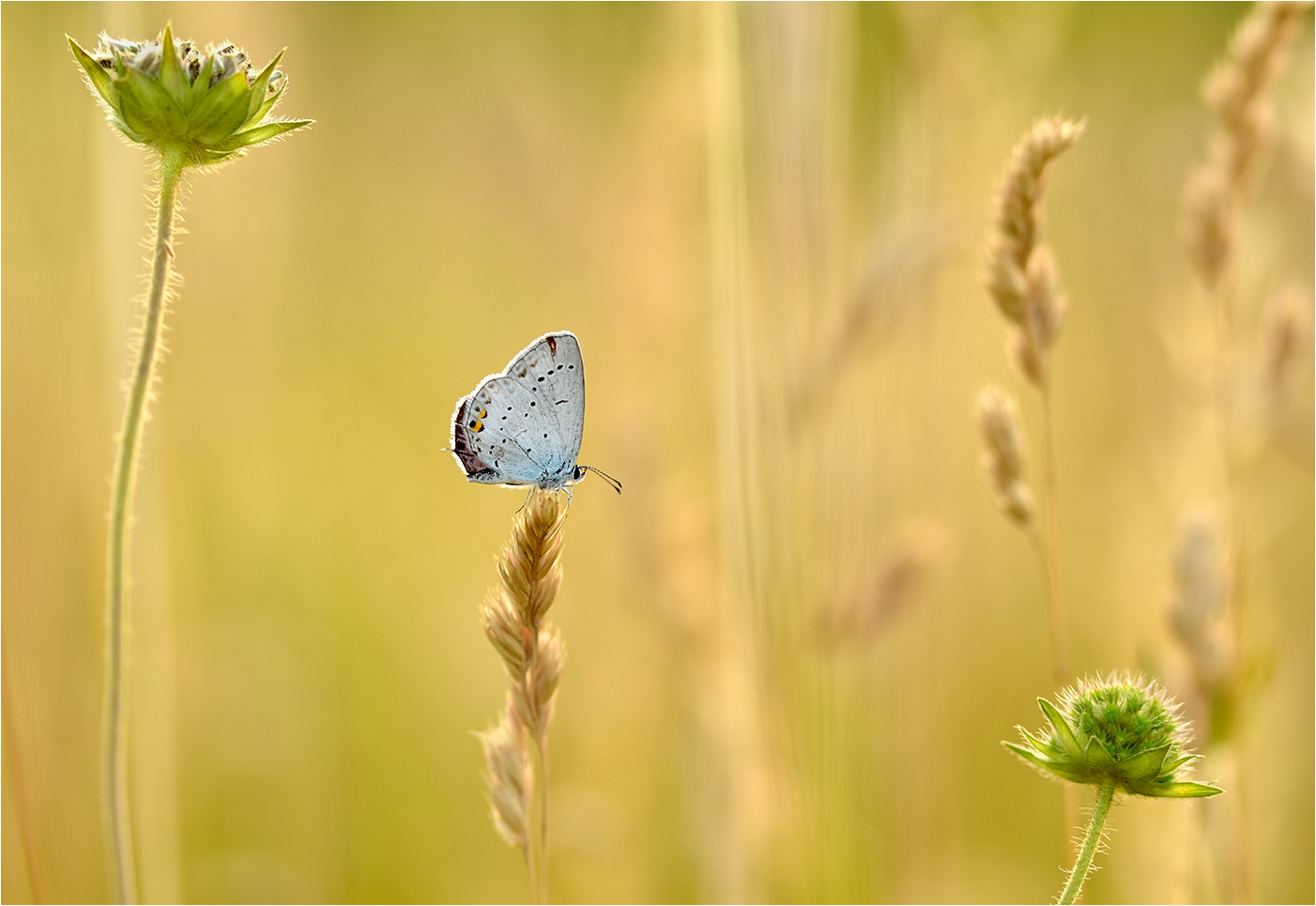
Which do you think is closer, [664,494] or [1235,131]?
[1235,131]

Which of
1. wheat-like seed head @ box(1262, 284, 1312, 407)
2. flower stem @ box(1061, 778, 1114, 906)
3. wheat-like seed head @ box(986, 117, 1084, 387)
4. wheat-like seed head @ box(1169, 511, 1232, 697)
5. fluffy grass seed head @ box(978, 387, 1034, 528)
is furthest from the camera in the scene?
wheat-like seed head @ box(1262, 284, 1312, 407)

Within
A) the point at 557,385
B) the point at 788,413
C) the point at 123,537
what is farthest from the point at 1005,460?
the point at 123,537

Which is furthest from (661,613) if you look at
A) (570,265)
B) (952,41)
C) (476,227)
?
(476,227)

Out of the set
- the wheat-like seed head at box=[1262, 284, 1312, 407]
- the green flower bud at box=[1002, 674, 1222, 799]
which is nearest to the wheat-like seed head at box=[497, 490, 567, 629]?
the green flower bud at box=[1002, 674, 1222, 799]

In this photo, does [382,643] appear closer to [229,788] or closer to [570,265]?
[229,788]

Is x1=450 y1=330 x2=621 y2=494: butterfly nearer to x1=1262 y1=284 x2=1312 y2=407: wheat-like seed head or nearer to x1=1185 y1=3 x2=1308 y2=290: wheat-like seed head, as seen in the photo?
x1=1185 y1=3 x2=1308 y2=290: wheat-like seed head

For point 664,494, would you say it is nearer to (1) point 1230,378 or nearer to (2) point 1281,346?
(1) point 1230,378
